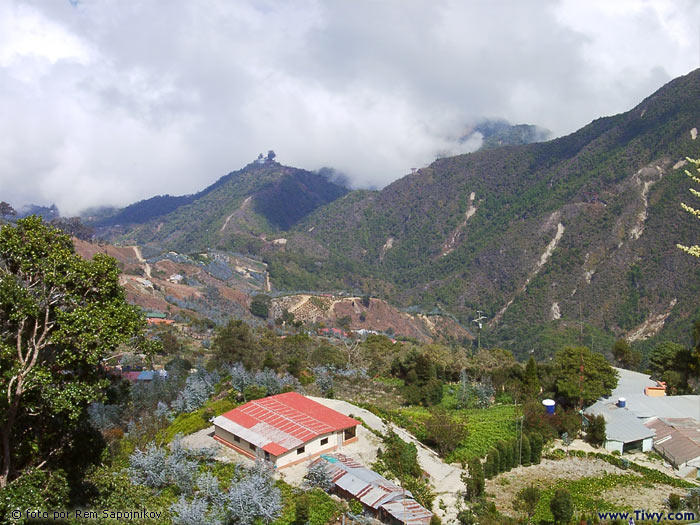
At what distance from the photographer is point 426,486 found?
842 inches

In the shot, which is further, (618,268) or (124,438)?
(618,268)

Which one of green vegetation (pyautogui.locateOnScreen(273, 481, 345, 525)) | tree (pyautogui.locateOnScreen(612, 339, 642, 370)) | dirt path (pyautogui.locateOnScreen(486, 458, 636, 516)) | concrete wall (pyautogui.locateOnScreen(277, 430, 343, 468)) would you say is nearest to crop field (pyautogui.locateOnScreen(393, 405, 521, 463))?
dirt path (pyautogui.locateOnScreen(486, 458, 636, 516))

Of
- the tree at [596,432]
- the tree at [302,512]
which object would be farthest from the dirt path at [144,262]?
the tree at [302,512]

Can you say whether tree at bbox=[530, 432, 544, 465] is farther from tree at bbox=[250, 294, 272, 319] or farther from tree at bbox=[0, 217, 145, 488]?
tree at bbox=[250, 294, 272, 319]

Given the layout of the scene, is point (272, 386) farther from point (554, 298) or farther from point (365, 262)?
point (365, 262)

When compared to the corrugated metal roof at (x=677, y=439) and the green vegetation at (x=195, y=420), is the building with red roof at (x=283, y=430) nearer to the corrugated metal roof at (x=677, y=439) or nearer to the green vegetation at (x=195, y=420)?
the green vegetation at (x=195, y=420)

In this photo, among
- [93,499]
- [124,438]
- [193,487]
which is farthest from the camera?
[124,438]

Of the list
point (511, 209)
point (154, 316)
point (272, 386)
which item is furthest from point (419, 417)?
point (511, 209)

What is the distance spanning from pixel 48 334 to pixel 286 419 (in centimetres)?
1469

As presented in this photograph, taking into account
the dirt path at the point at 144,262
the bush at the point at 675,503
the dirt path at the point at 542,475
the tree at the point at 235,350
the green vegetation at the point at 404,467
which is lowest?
the dirt path at the point at 542,475

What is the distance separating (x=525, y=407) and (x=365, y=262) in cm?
13259

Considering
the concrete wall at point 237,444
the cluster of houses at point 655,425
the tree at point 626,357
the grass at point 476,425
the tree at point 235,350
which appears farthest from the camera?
the tree at point 626,357

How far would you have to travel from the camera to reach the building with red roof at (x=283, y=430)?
2281 cm

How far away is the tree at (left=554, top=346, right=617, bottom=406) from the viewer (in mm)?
32969
